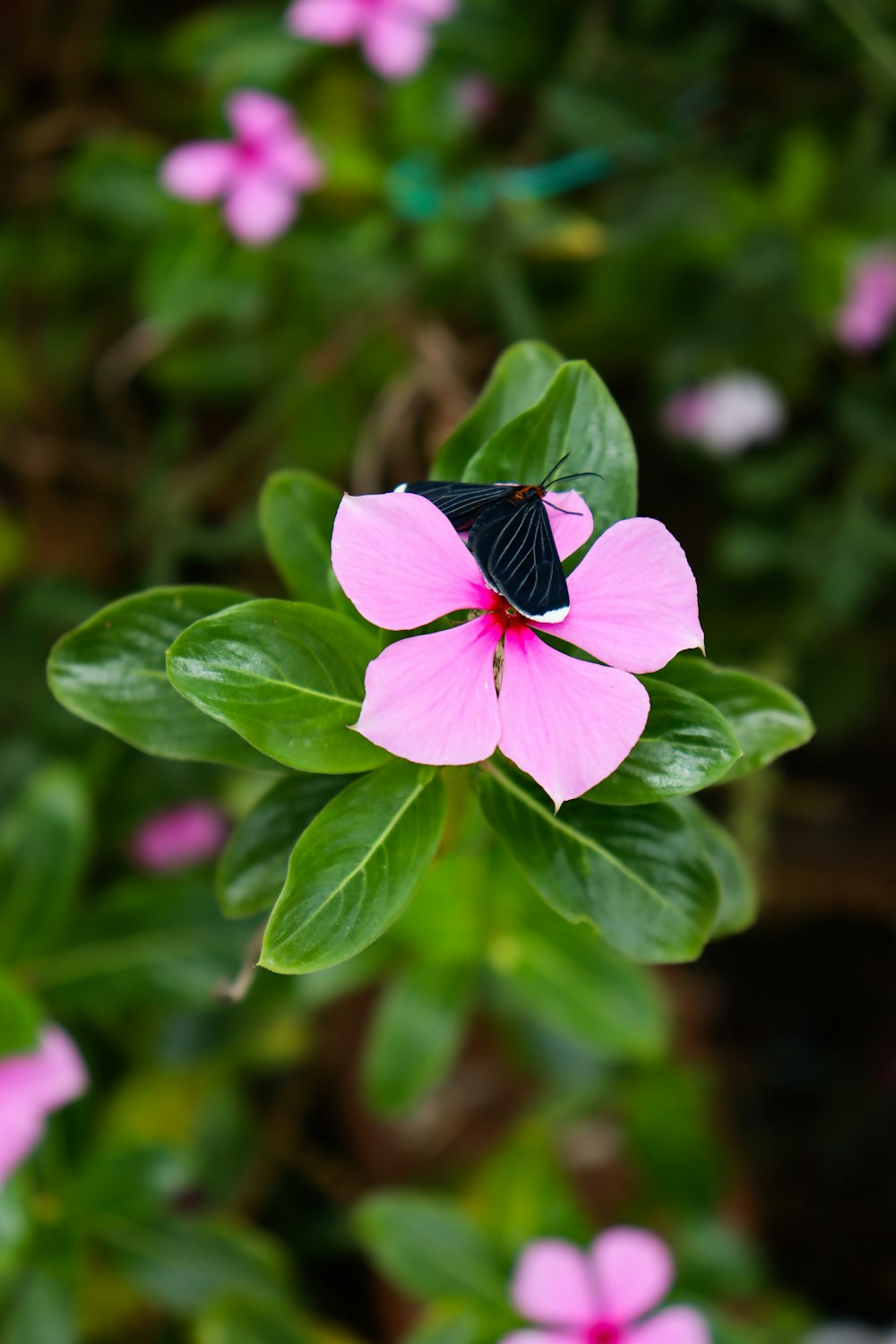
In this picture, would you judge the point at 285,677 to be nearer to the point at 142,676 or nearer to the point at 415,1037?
the point at 142,676

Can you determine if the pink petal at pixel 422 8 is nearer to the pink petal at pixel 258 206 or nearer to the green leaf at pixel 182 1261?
the pink petal at pixel 258 206

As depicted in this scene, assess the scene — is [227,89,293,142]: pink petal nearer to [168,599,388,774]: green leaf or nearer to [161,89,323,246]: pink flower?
[161,89,323,246]: pink flower

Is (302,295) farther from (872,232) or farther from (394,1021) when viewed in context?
(394,1021)

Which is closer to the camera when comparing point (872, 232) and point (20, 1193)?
point (20, 1193)

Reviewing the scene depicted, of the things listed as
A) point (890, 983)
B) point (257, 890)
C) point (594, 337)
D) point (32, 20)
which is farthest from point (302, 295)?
point (890, 983)

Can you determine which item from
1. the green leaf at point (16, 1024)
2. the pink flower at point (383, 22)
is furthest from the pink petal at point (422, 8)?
the green leaf at point (16, 1024)
